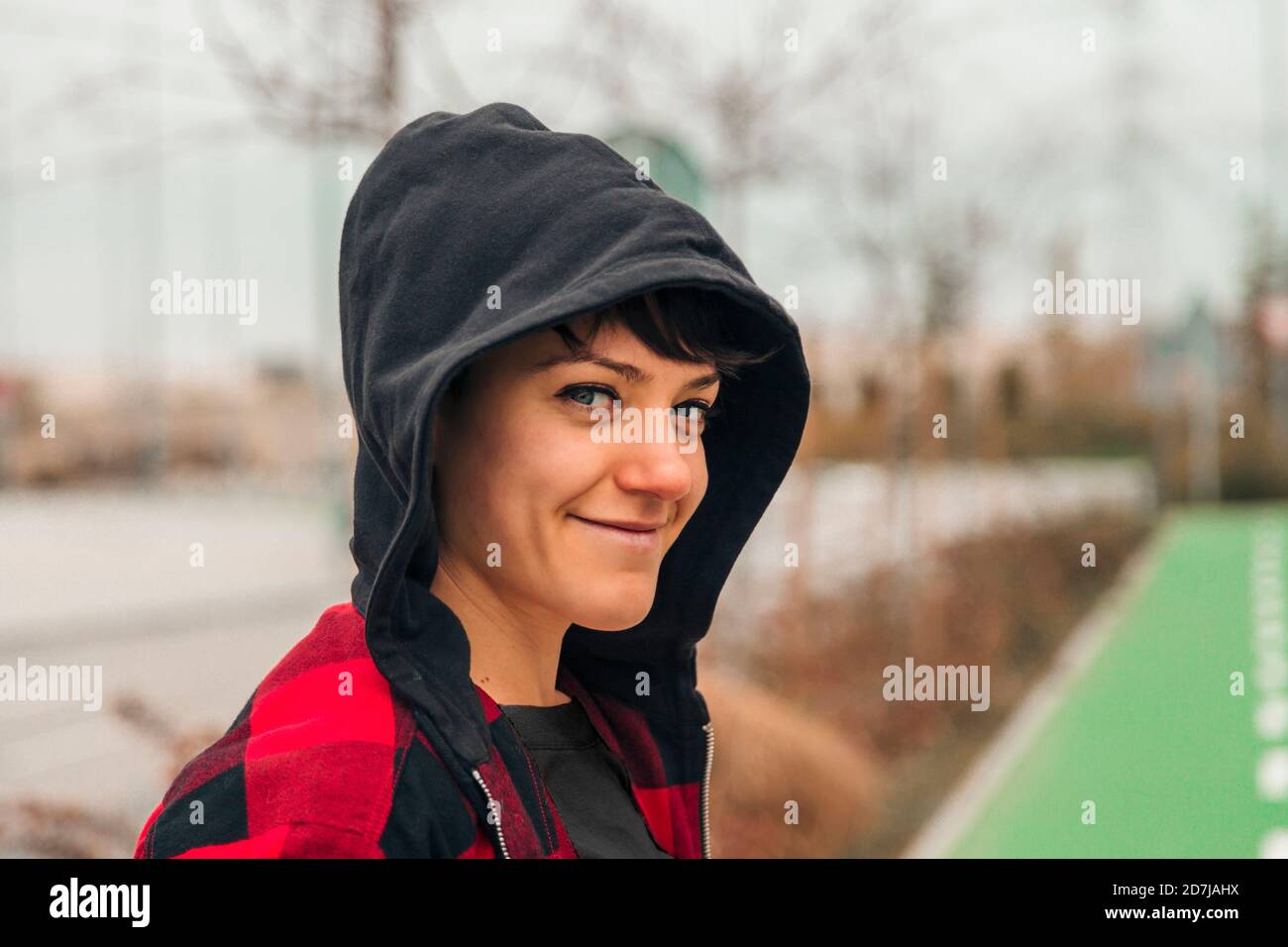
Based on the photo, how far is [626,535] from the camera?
41.7 inches

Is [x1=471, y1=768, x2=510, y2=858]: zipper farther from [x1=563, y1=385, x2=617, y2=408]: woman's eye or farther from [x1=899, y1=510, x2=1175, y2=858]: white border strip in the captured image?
[x1=899, y1=510, x2=1175, y2=858]: white border strip

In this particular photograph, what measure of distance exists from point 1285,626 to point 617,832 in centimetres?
774

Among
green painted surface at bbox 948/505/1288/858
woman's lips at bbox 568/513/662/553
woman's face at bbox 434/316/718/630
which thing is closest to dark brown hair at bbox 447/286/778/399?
woman's face at bbox 434/316/718/630

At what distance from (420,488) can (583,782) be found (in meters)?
0.37

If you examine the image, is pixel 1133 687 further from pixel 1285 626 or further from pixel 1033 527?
pixel 1033 527

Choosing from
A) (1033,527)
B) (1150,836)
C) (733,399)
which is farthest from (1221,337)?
(733,399)

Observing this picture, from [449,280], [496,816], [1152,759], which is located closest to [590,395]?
[449,280]

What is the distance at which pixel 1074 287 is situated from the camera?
3934mm

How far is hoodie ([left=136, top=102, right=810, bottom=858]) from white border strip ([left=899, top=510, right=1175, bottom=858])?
10.4 ft

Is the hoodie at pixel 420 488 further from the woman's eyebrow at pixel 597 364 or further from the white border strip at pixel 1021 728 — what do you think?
the white border strip at pixel 1021 728

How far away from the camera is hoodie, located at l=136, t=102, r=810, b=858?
0.93 meters

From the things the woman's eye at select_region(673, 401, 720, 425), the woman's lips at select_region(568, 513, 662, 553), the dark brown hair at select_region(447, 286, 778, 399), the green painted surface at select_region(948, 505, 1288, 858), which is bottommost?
the green painted surface at select_region(948, 505, 1288, 858)

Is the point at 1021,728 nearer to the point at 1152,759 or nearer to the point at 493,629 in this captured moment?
the point at 1152,759

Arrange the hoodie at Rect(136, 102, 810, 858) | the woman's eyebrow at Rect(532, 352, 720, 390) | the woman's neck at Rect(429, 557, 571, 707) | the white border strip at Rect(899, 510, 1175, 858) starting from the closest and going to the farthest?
the hoodie at Rect(136, 102, 810, 858) < the woman's eyebrow at Rect(532, 352, 720, 390) < the woman's neck at Rect(429, 557, 571, 707) < the white border strip at Rect(899, 510, 1175, 858)
